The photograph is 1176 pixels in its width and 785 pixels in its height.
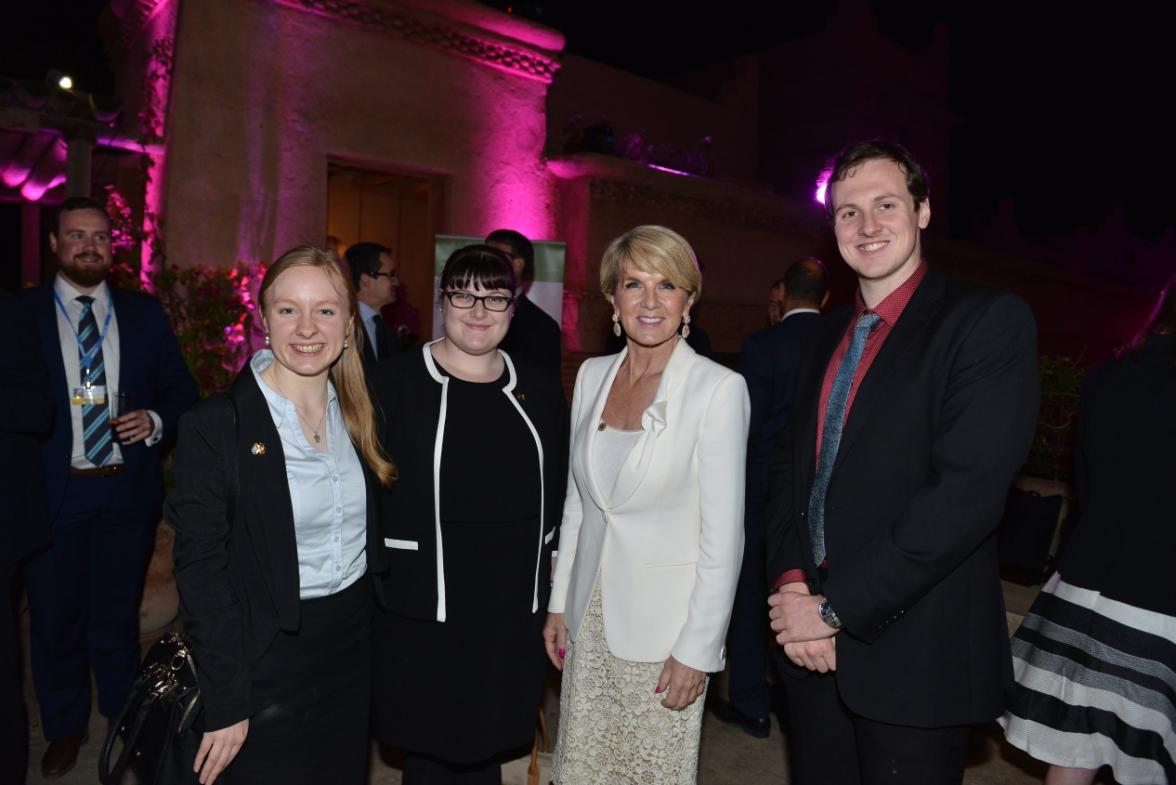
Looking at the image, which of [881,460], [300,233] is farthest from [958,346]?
[300,233]

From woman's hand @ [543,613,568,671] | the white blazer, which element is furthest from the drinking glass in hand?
the white blazer

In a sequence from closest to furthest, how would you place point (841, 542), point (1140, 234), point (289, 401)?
point (841, 542)
point (289, 401)
point (1140, 234)

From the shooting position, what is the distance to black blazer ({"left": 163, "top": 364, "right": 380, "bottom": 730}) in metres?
1.77

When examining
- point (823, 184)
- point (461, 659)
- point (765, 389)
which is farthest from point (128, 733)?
point (765, 389)

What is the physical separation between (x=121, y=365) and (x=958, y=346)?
10.2 ft

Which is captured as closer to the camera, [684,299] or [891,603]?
[891,603]

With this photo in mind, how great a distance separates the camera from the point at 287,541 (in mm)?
1857

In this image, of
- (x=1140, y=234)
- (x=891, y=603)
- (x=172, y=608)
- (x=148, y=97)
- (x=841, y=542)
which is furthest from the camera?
(x=1140, y=234)

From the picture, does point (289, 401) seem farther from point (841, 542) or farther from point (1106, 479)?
point (1106, 479)

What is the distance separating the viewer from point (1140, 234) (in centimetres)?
2025

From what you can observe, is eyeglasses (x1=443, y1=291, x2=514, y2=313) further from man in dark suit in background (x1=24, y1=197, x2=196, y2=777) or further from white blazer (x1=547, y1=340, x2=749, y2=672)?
man in dark suit in background (x1=24, y1=197, x2=196, y2=777)

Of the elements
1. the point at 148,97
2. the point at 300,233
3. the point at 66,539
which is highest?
the point at 148,97

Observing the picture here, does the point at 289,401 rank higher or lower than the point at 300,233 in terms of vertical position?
A: lower

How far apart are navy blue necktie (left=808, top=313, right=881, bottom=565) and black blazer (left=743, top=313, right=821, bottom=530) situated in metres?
1.56
